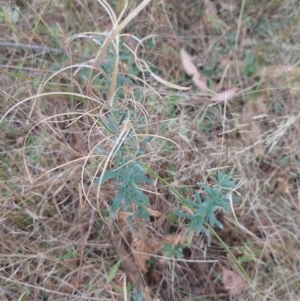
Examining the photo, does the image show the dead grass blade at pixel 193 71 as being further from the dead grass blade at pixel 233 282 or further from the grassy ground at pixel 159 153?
the dead grass blade at pixel 233 282

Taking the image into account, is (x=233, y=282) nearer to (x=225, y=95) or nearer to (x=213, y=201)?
(x=213, y=201)

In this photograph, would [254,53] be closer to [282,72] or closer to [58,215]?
[282,72]

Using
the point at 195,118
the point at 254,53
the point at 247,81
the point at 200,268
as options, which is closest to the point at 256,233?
the point at 200,268

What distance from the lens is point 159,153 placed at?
139 centimetres

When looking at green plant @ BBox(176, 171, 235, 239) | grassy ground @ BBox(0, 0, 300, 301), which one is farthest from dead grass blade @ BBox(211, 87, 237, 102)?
green plant @ BBox(176, 171, 235, 239)

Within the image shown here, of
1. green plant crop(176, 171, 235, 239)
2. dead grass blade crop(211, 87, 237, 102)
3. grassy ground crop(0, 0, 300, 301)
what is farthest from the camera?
dead grass blade crop(211, 87, 237, 102)

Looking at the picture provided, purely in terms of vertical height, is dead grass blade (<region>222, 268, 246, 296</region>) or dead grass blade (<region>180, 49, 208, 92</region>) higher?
dead grass blade (<region>180, 49, 208, 92</region>)

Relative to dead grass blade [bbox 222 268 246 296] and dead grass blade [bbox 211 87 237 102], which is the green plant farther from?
dead grass blade [bbox 211 87 237 102]

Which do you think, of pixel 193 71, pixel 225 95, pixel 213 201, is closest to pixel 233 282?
pixel 213 201

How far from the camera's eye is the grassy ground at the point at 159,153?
129 cm

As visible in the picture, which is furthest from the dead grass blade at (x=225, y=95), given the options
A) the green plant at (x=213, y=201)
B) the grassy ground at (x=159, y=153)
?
the green plant at (x=213, y=201)

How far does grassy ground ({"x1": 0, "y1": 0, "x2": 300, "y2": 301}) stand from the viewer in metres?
1.29

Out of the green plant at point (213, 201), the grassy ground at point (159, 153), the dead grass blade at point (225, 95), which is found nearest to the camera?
the green plant at point (213, 201)

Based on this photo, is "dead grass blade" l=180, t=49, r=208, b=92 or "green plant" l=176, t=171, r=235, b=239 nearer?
"green plant" l=176, t=171, r=235, b=239
